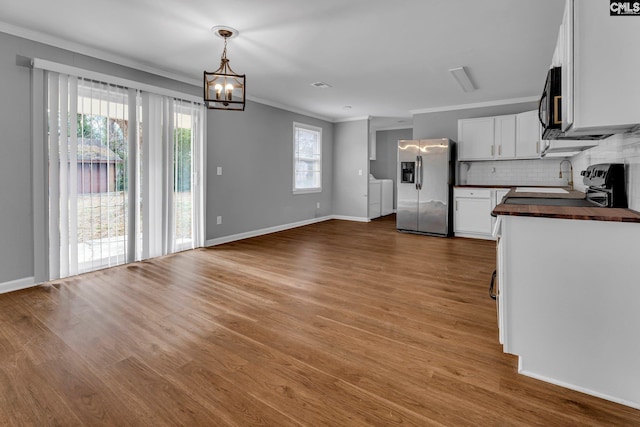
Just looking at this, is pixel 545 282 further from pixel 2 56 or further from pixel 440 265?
pixel 2 56

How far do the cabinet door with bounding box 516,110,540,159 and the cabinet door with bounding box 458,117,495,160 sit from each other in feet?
1.25

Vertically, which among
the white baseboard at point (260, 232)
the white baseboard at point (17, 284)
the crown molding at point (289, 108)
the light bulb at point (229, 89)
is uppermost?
the crown molding at point (289, 108)

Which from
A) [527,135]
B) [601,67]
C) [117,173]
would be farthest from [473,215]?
[117,173]

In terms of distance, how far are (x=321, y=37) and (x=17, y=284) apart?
12.2 ft

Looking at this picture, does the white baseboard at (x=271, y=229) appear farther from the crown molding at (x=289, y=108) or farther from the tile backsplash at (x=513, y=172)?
the tile backsplash at (x=513, y=172)

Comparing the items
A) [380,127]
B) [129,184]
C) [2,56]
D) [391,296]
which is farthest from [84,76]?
[380,127]

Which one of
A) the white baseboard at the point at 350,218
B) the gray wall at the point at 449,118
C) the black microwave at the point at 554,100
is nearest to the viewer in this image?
the black microwave at the point at 554,100

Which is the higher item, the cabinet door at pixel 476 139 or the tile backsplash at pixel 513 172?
the cabinet door at pixel 476 139

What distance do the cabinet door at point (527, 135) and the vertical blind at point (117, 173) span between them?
489 centimetres

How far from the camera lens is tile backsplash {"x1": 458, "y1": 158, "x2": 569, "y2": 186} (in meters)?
5.47

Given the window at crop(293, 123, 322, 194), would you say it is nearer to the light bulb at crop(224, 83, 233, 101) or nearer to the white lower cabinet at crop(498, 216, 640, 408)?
the light bulb at crop(224, 83, 233, 101)

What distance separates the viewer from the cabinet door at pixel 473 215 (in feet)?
18.2

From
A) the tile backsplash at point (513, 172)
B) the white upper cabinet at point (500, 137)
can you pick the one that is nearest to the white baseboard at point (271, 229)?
the tile backsplash at point (513, 172)

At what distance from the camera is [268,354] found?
6.64ft
